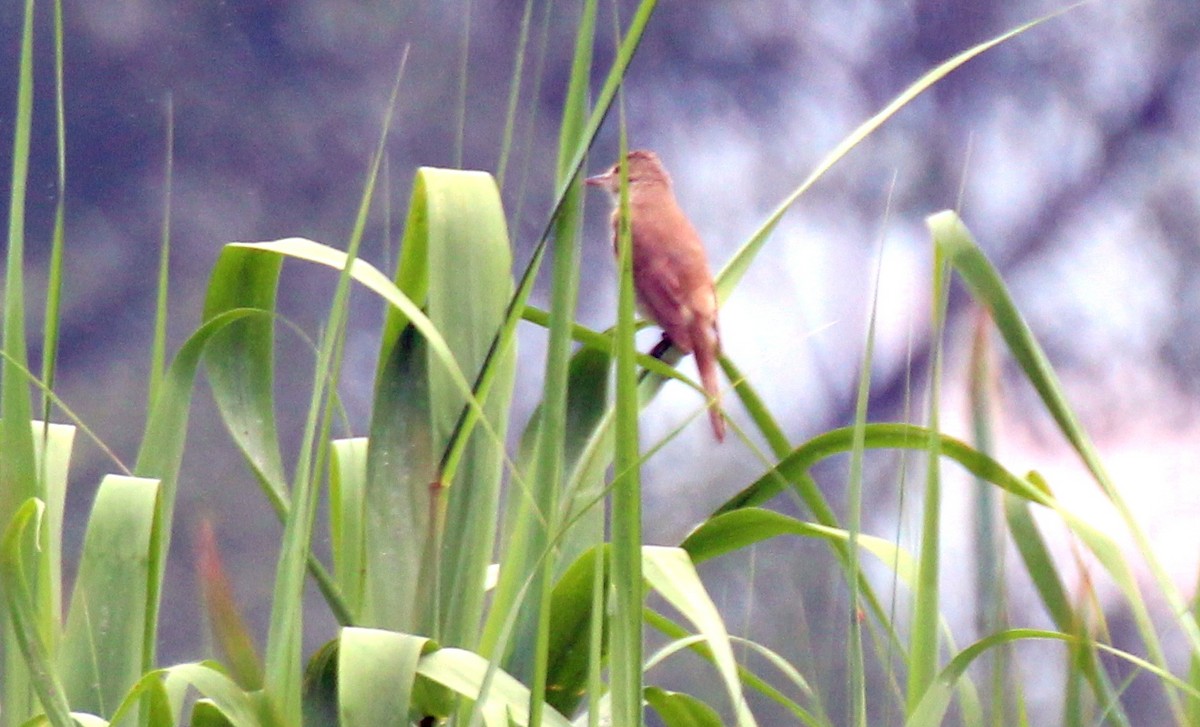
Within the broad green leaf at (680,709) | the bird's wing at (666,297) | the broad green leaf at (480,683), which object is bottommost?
the broad green leaf at (680,709)

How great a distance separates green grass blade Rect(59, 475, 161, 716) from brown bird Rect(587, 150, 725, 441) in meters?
0.74

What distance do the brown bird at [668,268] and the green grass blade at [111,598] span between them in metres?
0.74

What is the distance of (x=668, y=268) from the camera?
1.69 meters

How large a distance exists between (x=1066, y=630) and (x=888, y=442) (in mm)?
195

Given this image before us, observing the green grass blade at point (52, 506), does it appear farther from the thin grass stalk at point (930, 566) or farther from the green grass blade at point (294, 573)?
the thin grass stalk at point (930, 566)

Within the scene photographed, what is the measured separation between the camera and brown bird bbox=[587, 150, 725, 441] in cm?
152

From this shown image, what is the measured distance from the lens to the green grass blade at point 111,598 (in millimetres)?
710

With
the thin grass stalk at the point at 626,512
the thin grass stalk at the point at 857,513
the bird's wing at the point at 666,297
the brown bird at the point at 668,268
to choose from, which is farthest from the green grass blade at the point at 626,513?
the bird's wing at the point at 666,297

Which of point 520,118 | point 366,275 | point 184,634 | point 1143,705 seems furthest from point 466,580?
point 1143,705

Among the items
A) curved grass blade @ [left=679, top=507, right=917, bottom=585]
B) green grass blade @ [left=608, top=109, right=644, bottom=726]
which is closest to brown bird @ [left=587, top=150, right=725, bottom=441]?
curved grass blade @ [left=679, top=507, right=917, bottom=585]

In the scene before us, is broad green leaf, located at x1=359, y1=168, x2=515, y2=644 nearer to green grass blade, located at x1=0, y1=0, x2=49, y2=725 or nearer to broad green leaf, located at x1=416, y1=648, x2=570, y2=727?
broad green leaf, located at x1=416, y1=648, x2=570, y2=727

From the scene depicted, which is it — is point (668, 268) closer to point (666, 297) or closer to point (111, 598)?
point (666, 297)

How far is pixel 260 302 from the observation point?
0.79 metres

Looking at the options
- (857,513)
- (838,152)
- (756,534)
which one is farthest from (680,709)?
(838,152)
